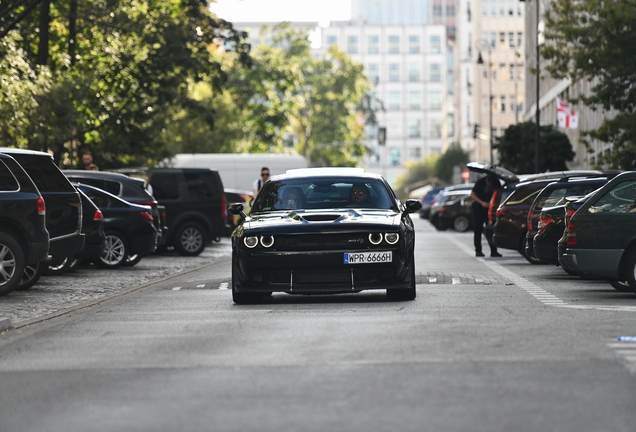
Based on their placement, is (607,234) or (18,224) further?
(18,224)

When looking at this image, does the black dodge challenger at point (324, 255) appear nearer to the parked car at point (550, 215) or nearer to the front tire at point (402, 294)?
the front tire at point (402, 294)

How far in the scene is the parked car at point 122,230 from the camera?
2294cm

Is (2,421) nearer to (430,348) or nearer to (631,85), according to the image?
(430,348)

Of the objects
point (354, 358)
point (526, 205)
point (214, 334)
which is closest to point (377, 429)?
point (354, 358)

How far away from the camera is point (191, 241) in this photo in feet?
93.8

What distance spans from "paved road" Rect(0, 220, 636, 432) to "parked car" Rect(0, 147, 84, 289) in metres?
2.89

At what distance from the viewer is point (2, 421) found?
22.4ft

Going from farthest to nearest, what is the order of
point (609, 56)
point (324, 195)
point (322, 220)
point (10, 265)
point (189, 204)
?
point (609, 56)
point (189, 204)
point (10, 265)
point (324, 195)
point (322, 220)

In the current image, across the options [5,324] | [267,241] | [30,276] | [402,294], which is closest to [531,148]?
[30,276]

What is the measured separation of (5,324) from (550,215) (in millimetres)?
8996

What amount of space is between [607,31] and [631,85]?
1.74 metres

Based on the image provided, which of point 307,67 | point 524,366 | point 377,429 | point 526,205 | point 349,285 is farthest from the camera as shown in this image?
point 307,67

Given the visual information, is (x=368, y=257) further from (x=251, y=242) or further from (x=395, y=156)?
(x=395, y=156)

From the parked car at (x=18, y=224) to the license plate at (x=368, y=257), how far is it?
4.56 m
